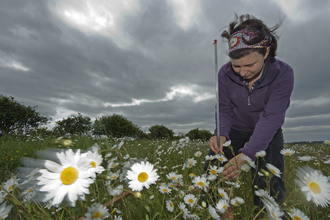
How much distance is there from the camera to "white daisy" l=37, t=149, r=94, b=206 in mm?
537

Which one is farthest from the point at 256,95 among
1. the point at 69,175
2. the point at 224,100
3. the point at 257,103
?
the point at 69,175

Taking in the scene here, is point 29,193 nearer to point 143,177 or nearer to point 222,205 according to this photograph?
point 143,177

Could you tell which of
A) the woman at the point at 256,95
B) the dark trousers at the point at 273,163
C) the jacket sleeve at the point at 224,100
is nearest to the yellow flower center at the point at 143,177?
the woman at the point at 256,95

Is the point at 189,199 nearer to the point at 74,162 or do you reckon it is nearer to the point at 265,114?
the point at 74,162

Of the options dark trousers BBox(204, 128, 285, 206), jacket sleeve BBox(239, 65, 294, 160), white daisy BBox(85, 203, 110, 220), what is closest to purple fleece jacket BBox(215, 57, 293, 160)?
jacket sleeve BBox(239, 65, 294, 160)

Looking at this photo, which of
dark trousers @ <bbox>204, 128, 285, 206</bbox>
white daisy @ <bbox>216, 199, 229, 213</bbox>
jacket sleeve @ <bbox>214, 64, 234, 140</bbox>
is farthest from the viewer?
jacket sleeve @ <bbox>214, 64, 234, 140</bbox>

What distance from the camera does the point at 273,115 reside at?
82.9 inches

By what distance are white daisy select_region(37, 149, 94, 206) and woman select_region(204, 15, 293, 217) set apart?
1.47 meters

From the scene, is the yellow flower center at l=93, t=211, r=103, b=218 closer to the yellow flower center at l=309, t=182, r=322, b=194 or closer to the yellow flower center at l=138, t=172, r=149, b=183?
the yellow flower center at l=138, t=172, r=149, b=183

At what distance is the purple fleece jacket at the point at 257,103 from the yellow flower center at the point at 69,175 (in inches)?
70.3

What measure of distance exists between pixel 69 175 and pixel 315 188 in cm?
118

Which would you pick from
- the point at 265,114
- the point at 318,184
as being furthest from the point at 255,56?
the point at 318,184

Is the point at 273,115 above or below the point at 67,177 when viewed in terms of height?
above

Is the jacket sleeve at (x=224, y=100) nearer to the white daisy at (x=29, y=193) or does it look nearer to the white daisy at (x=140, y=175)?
the white daisy at (x=140, y=175)
